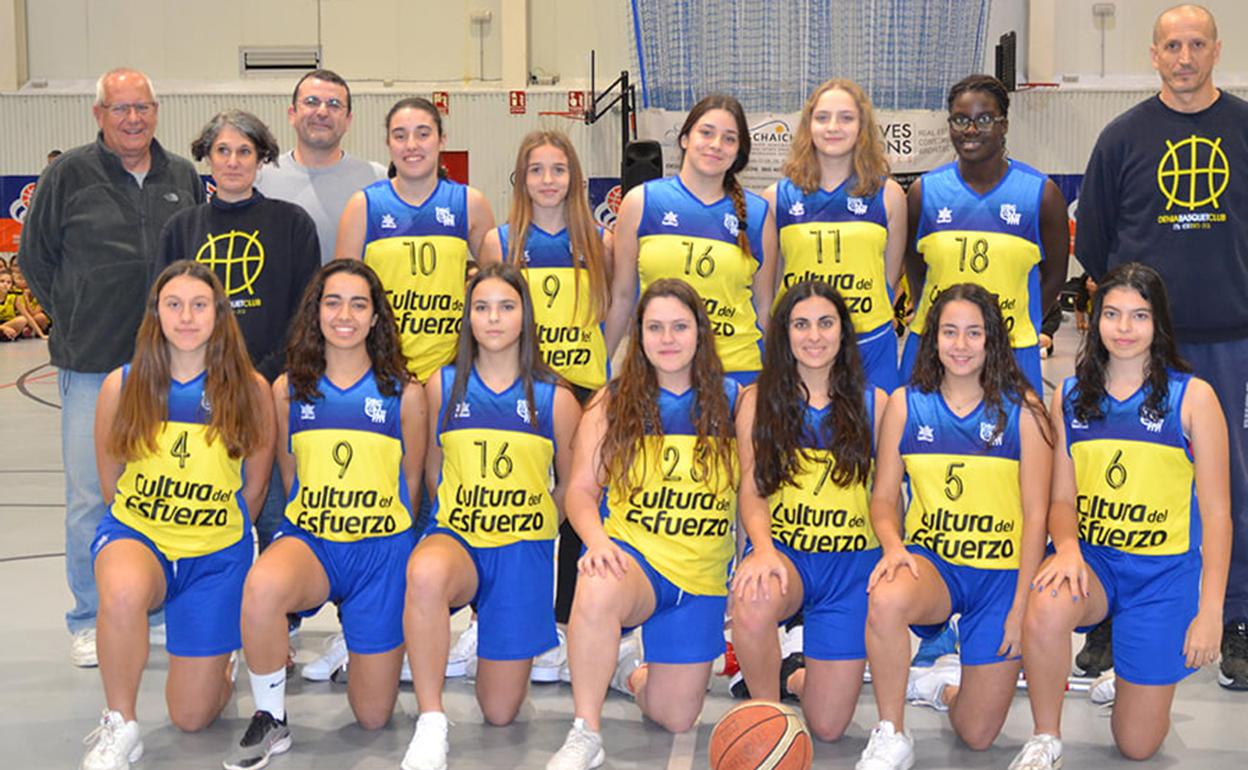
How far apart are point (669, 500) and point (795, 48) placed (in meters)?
13.2

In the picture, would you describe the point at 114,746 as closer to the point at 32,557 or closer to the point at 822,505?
the point at 822,505

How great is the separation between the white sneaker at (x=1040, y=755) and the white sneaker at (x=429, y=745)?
154cm

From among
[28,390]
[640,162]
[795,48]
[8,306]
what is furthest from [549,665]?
[8,306]

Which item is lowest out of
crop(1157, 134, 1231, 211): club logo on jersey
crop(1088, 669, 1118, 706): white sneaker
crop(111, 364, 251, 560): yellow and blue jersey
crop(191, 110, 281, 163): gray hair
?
crop(1088, 669, 1118, 706): white sneaker

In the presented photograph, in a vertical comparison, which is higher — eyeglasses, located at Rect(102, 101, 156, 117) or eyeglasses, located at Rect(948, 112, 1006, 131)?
eyeglasses, located at Rect(102, 101, 156, 117)

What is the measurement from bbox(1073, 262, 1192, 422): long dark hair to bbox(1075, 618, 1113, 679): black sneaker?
3.26 feet

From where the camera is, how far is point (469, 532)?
14.0 ft

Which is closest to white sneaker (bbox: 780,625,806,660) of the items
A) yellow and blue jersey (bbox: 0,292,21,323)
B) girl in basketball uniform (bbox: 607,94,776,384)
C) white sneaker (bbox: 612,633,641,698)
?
white sneaker (bbox: 612,633,641,698)

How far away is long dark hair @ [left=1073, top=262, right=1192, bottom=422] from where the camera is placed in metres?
4.06

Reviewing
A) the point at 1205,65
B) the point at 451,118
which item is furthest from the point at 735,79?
the point at 1205,65

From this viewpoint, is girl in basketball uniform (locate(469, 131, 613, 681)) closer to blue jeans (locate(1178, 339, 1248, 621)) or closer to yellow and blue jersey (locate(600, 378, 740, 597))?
yellow and blue jersey (locate(600, 378, 740, 597))

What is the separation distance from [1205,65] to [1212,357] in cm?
97

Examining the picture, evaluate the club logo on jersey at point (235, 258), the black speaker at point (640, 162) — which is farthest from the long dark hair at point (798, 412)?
the black speaker at point (640, 162)

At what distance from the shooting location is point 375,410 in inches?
169
